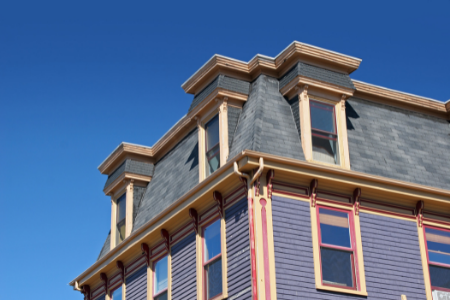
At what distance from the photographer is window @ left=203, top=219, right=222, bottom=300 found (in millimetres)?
20328

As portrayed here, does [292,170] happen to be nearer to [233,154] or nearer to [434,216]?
[233,154]

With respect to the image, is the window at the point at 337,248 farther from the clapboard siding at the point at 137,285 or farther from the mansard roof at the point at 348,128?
the clapboard siding at the point at 137,285

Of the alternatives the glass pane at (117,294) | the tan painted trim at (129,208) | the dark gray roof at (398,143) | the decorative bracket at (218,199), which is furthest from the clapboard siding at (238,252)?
the glass pane at (117,294)

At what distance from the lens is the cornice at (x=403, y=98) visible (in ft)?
79.5

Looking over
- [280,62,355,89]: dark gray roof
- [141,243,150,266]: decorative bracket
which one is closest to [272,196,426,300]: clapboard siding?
[280,62,355,89]: dark gray roof

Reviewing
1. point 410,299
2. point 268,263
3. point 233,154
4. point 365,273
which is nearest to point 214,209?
point 233,154

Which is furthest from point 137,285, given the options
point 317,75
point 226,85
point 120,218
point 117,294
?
point 317,75

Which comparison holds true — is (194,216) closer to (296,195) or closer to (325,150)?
(296,195)

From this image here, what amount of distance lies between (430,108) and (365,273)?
825cm

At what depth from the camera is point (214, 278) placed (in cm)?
2048

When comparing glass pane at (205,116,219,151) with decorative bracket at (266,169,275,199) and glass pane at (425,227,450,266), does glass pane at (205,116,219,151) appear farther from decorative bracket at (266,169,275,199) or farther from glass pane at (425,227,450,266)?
glass pane at (425,227,450,266)

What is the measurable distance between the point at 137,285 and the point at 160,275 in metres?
1.51

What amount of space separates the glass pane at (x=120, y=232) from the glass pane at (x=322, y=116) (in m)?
8.89

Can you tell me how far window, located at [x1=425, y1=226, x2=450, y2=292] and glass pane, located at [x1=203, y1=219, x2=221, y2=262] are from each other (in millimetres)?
6139
